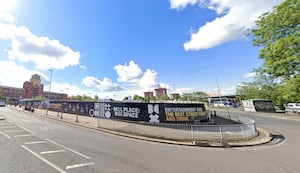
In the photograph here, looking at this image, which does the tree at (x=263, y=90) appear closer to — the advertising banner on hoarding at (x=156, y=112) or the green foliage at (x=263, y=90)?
the green foliage at (x=263, y=90)

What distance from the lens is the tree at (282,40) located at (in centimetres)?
1773

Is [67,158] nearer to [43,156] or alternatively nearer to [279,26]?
[43,156]

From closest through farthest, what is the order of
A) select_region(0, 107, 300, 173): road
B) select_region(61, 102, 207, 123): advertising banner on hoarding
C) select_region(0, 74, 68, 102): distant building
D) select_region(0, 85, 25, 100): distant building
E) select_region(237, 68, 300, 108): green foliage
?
1. select_region(0, 107, 300, 173): road
2. select_region(61, 102, 207, 123): advertising banner on hoarding
3. select_region(237, 68, 300, 108): green foliage
4. select_region(0, 85, 25, 100): distant building
5. select_region(0, 74, 68, 102): distant building

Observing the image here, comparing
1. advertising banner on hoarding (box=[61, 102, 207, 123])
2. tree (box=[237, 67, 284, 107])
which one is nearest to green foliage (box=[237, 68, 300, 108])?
tree (box=[237, 67, 284, 107])

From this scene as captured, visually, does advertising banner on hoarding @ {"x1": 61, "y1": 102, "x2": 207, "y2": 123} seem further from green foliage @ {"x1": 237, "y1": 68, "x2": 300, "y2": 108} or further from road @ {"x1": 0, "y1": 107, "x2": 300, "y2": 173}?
green foliage @ {"x1": 237, "y1": 68, "x2": 300, "y2": 108}

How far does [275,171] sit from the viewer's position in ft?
16.5

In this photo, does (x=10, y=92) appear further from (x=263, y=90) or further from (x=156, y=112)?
(x=263, y=90)

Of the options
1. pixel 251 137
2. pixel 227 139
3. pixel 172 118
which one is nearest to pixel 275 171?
pixel 227 139

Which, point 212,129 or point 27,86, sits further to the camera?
point 27,86

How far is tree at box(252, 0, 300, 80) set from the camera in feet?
58.2

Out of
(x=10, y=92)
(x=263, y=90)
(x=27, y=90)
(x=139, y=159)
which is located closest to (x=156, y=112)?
(x=139, y=159)

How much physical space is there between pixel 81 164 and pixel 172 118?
12.3 m

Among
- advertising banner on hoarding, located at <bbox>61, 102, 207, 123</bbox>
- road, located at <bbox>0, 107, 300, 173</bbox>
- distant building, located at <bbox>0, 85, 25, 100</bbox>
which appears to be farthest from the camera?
distant building, located at <bbox>0, 85, 25, 100</bbox>

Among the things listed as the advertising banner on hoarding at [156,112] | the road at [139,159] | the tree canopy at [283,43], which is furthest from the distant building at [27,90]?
the tree canopy at [283,43]
